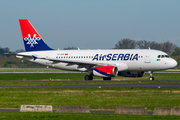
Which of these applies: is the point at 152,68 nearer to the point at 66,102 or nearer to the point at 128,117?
the point at 66,102

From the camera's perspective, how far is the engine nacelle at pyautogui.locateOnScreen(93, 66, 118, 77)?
4488 centimetres

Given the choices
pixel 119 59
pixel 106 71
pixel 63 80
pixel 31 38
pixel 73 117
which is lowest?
pixel 63 80

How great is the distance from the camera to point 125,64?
46.5 meters

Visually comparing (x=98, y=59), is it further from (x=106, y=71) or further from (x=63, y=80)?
(x=63, y=80)

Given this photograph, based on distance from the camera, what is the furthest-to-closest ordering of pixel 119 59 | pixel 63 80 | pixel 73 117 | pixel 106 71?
1. pixel 63 80
2. pixel 119 59
3. pixel 106 71
4. pixel 73 117

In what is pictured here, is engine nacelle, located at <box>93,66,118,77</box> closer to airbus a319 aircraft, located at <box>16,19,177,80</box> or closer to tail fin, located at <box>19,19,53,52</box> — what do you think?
airbus a319 aircraft, located at <box>16,19,177,80</box>

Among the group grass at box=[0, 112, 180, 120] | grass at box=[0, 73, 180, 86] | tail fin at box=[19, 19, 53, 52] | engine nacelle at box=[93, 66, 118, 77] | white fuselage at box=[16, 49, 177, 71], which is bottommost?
grass at box=[0, 73, 180, 86]

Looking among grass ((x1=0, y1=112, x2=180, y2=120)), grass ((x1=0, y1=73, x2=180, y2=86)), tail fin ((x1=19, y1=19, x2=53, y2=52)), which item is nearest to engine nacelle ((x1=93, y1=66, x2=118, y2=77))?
grass ((x1=0, y1=73, x2=180, y2=86))

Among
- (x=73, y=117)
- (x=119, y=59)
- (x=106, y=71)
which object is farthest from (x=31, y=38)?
(x=73, y=117)

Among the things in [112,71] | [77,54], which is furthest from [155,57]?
[77,54]

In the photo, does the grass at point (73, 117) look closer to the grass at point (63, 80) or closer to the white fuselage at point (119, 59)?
the grass at point (63, 80)

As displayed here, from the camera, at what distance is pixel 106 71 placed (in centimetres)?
4516

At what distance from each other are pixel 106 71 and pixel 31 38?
49.8 ft

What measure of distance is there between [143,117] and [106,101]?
7211 mm
